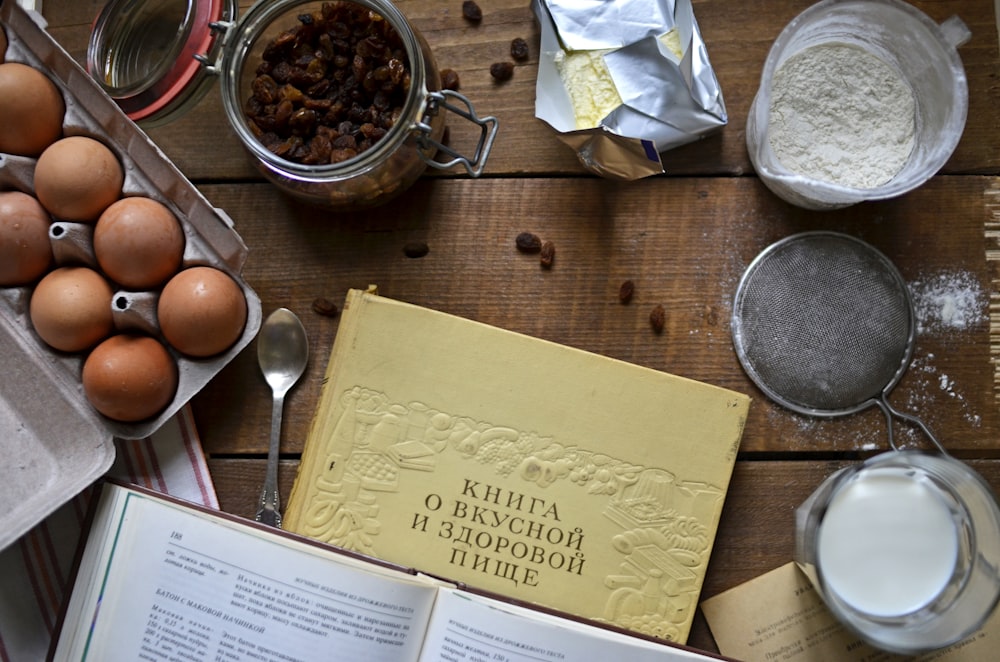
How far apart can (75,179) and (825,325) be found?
70 cm

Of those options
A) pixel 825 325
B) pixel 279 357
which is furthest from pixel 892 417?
pixel 279 357

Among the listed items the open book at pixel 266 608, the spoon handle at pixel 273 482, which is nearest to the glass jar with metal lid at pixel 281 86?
the spoon handle at pixel 273 482

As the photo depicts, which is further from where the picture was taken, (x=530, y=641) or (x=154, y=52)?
(x=154, y=52)

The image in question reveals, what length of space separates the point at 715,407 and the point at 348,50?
0.48 meters

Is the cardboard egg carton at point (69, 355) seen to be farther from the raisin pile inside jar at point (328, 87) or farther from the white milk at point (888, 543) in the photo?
the white milk at point (888, 543)

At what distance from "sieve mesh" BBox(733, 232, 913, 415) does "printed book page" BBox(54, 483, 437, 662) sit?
385 mm

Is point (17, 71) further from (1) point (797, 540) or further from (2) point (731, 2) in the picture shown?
(1) point (797, 540)

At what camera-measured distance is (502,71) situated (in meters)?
0.76

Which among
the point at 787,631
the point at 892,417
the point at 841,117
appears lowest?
the point at 787,631

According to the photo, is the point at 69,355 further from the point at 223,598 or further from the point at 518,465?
the point at 518,465

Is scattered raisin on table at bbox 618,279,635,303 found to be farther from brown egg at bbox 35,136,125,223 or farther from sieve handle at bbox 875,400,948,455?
brown egg at bbox 35,136,125,223

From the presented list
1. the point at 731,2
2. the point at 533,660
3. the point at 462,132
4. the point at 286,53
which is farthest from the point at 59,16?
the point at 533,660

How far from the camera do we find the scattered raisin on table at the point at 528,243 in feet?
2.46

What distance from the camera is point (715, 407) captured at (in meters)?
0.72
